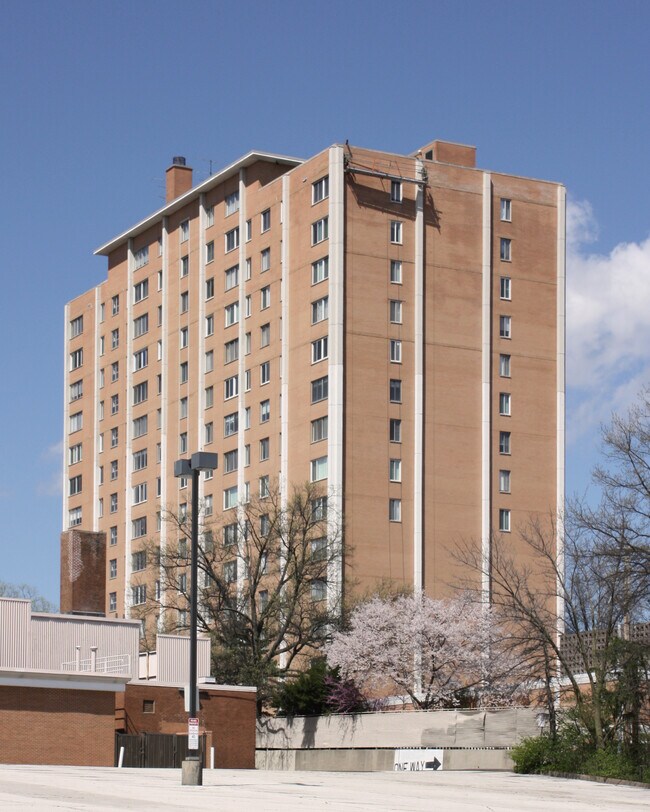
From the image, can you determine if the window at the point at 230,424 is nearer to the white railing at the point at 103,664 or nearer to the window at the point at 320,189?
the window at the point at 320,189

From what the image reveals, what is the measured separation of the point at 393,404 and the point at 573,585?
125ft

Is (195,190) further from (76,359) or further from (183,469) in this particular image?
(183,469)

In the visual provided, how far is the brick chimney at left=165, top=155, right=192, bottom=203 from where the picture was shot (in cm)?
11144

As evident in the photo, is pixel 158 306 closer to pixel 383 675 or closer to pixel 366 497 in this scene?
pixel 366 497

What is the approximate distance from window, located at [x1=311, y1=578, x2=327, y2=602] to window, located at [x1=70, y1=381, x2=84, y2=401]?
4319 centimetres

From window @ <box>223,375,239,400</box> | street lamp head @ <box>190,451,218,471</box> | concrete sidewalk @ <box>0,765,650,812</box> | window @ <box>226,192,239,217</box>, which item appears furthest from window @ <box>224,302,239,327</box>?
street lamp head @ <box>190,451,218,471</box>

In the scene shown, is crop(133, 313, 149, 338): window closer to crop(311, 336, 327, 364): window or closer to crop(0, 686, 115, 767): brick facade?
crop(311, 336, 327, 364): window

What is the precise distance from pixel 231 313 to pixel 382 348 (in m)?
14.5

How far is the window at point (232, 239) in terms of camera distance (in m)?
101

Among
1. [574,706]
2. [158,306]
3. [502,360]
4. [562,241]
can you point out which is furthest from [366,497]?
[574,706]

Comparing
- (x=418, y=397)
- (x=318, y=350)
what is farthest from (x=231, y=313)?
(x=418, y=397)

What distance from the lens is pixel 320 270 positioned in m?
89.9

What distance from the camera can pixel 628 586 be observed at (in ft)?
154

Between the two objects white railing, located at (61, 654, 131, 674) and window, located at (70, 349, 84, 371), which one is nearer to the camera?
white railing, located at (61, 654, 131, 674)
